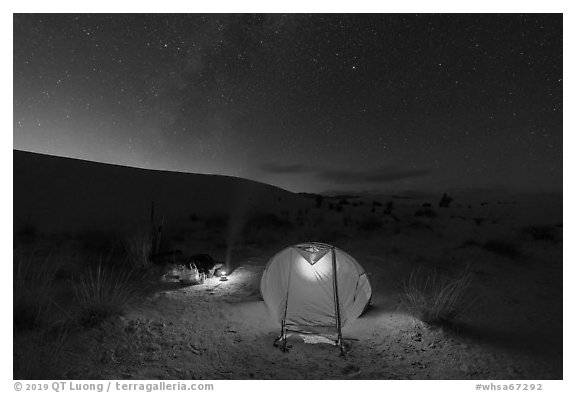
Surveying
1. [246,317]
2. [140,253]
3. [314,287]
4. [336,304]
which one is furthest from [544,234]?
[140,253]

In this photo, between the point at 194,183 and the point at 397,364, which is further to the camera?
the point at 194,183

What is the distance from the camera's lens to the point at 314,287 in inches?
268

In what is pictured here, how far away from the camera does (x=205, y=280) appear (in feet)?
28.7

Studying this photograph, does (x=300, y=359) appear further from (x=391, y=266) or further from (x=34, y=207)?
(x=34, y=207)

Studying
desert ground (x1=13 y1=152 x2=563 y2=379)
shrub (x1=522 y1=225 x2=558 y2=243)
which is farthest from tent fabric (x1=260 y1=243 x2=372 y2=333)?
shrub (x1=522 y1=225 x2=558 y2=243)

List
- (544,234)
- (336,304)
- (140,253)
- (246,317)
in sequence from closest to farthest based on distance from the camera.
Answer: (336,304), (246,317), (140,253), (544,234)

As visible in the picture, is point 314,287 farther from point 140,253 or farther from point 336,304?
point 140,253

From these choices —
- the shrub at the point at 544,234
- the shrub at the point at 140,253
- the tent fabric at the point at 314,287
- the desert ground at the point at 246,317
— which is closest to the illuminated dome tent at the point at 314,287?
the tent fabric at the point at 314,287

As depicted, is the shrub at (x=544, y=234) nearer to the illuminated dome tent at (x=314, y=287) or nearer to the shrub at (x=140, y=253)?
the illuminated dome tent at (x=314, y=287)

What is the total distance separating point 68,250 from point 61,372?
6.96m

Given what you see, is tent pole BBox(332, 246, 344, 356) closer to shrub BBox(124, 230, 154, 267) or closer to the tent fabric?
the tent fabric

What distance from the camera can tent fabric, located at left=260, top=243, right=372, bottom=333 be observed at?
6543 mm
